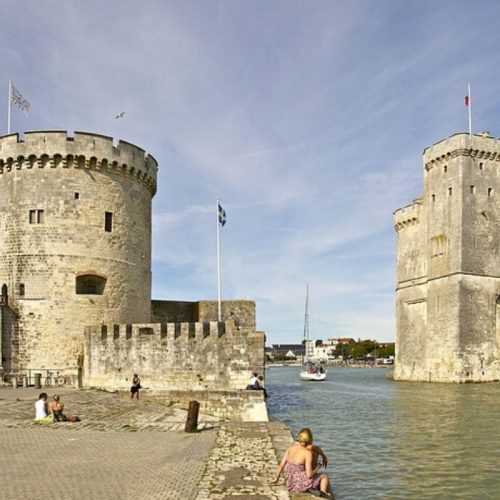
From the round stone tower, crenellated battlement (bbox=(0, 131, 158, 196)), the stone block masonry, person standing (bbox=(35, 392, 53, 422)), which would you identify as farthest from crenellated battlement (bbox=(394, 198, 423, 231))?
person standing (bbox=(35, 392, 53, 422))

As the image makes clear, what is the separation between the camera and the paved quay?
8.34 meters

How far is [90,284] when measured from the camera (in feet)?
80.5

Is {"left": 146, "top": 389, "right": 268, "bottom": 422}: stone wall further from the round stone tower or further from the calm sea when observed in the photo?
the round stone tower

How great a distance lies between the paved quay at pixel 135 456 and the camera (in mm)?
8336

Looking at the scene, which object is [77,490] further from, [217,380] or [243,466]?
[217,380]

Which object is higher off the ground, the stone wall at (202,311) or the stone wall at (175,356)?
the stone wall at (202,311)

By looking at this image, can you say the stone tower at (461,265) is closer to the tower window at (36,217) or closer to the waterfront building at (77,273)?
the waterfront building at (77,273)

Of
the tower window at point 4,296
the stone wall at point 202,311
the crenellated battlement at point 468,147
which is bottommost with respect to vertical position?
the stone wall at point 202,311

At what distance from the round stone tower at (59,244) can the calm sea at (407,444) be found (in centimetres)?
875

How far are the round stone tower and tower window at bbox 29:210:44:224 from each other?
4cm

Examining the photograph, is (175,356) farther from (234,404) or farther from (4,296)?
(4,296)

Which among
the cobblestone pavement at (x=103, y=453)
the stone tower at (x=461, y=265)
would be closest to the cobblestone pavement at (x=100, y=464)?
the cobblestone pavement at (x=103, y=453)

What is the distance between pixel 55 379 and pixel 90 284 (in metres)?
4.08

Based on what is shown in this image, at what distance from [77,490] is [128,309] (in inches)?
664
